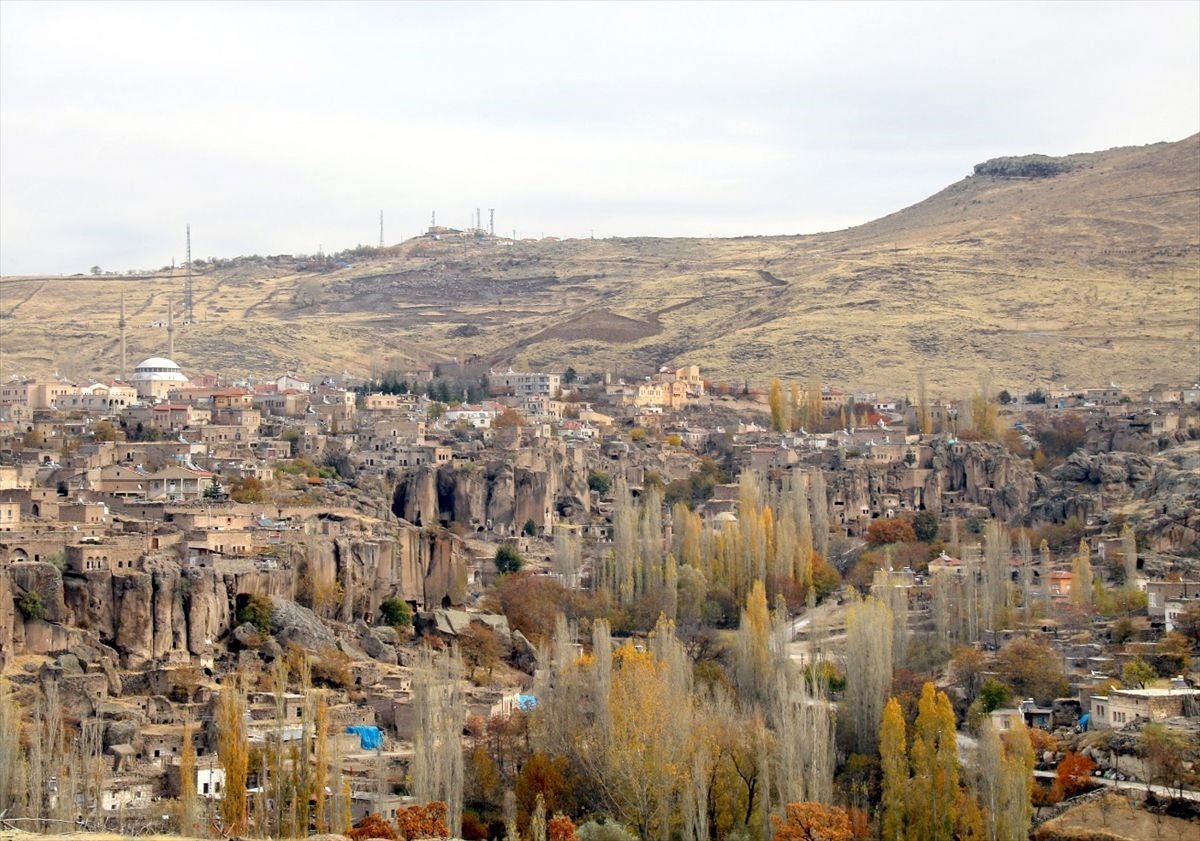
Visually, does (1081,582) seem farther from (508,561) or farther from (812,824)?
(812,824)

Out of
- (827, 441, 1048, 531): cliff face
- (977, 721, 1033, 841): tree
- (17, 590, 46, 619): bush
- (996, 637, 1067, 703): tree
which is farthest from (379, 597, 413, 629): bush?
(827, 441, 1048, 531): cliff face

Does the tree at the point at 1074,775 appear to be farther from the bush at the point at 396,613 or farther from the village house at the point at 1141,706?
the bush at the point at 396,613

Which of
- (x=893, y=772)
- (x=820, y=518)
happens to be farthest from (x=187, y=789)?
(x=820, y=518)

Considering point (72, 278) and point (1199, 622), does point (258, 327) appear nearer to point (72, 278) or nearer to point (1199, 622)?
point (72, 278)

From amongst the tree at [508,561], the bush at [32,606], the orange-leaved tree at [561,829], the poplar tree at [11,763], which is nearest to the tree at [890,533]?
the tree at [508,561]

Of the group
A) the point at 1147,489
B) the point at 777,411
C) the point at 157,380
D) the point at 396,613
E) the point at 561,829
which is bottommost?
the point at 561,829
